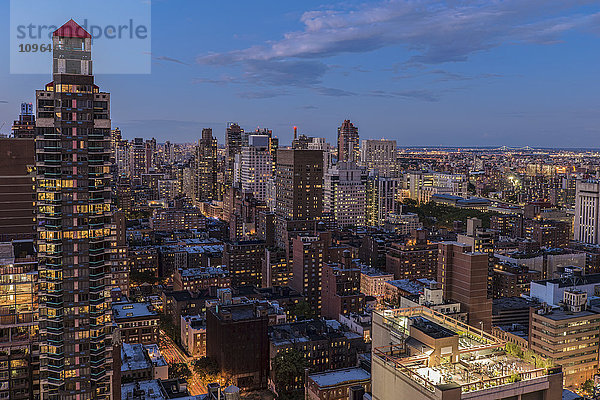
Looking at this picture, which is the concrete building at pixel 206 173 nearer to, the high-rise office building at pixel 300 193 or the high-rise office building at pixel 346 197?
the high-rise office building at pixel 346 197

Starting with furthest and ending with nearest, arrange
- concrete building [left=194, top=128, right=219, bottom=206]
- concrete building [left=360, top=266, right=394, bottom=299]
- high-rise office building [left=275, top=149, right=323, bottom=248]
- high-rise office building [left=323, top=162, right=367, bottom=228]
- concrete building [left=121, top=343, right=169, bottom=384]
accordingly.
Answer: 1. concrete building [left=194, top=128, right=219, bottom=206]
2. high-rise office building [left=323, top=162, right=367, bottom=228]
3. high-rise office building [left=275, top=149, right=323, bottom=248]
4. concrete building [left=360, top=266, right=394, bottom=299]
5. concrete building [left=121, top=343, right=169, bottom=384]

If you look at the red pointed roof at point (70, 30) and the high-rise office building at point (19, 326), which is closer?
the red pointed roof at point (70, 30)

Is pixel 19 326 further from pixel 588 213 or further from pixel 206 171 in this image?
pixel 206 171

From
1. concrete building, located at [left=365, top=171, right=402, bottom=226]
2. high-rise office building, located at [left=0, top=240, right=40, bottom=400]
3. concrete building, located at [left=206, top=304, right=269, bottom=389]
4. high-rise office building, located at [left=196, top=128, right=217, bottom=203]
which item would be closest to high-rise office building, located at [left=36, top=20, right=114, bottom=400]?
high-rise office building, located at [left=0, top=240, right=40, bottom=400]

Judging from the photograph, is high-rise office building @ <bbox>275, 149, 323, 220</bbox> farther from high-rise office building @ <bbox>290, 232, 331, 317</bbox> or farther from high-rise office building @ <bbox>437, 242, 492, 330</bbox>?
high-rise office building @ <bbox>437, 242, 492, 330</bbox>

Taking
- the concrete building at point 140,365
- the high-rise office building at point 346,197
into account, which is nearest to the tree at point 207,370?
the concrete building at point 140,365

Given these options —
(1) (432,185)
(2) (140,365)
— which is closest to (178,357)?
(2) (140,365)
